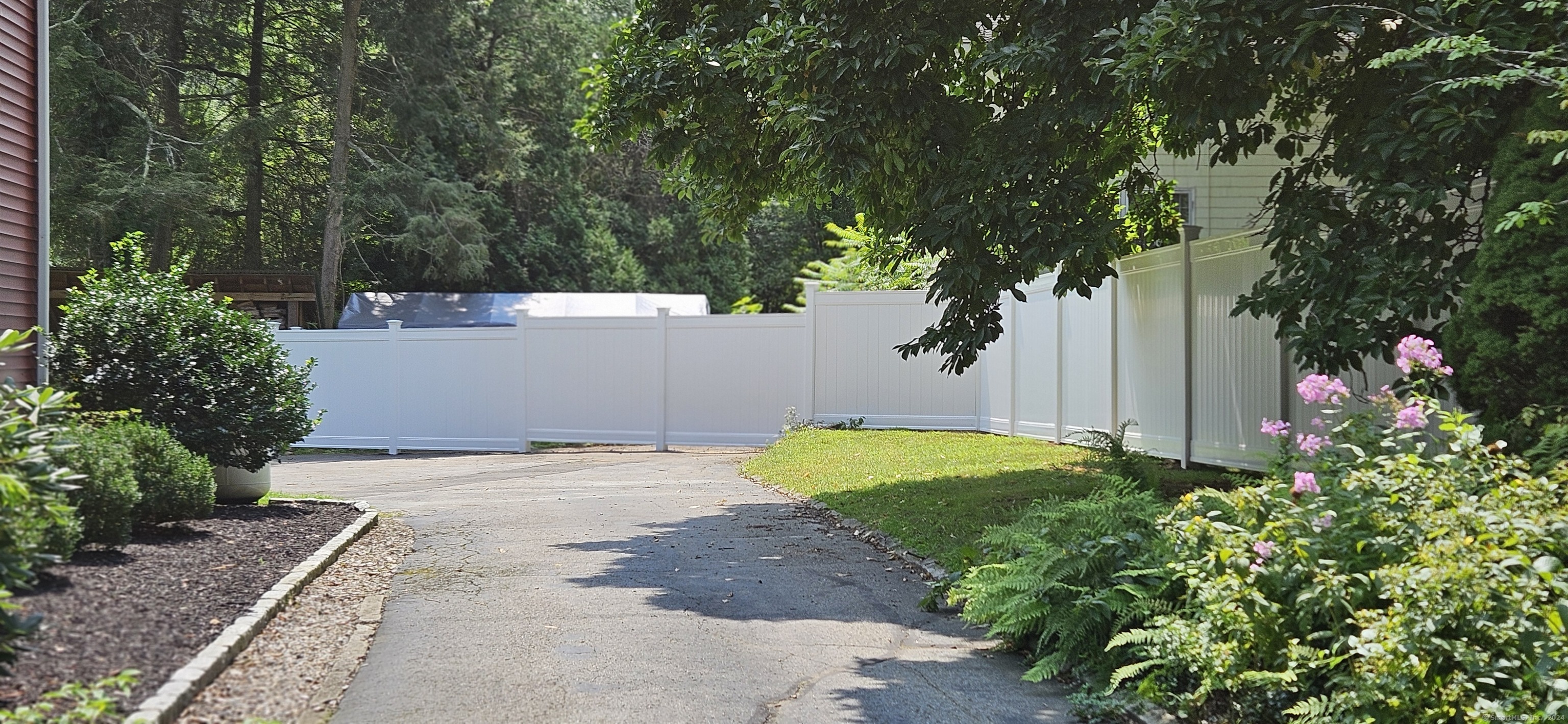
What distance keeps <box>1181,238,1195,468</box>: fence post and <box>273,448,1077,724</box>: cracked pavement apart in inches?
134

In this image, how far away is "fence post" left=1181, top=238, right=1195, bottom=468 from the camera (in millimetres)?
10805

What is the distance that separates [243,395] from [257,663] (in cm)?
475

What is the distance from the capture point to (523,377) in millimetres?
18703

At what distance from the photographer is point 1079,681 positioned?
5520 millimetres

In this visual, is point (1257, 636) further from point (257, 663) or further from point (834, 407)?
point (834, 407)

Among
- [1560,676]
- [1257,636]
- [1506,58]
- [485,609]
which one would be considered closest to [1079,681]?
[1257,636]

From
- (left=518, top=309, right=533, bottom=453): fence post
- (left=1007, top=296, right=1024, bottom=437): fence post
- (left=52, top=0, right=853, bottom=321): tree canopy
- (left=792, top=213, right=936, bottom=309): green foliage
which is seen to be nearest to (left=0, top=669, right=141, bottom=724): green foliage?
(left=792, top=213, right=936, bottom=309): green foliage

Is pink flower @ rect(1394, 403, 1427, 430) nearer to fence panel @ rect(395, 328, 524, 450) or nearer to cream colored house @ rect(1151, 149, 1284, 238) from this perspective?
cream colored house @ rect(1151, 149, 1284, 238)

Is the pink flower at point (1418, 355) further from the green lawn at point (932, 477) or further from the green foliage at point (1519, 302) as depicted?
the green lawn at point (932, 477)

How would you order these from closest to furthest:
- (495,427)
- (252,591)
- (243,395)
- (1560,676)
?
1. (1560,676)
2. (252,591)
3. (243,395)
4. (495,427)

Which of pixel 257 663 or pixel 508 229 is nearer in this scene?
pixel 257 663

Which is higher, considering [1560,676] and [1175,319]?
[1175,319]

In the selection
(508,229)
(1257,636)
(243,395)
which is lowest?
(1257,636)

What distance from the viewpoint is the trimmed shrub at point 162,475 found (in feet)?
24.7
